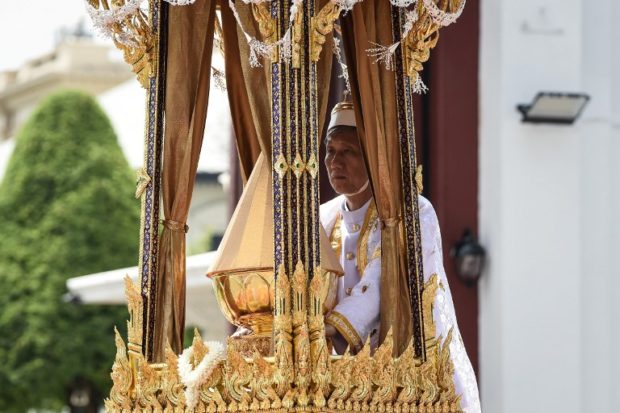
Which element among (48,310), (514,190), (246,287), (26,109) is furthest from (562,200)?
(26,109)

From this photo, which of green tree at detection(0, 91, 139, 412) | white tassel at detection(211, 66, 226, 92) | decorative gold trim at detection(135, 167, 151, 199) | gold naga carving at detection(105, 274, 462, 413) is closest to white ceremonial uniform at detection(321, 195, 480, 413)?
gold naga carving at detection(105, 274, 462, 413)

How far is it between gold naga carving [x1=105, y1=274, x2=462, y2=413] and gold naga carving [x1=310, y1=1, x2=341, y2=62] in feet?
2.78

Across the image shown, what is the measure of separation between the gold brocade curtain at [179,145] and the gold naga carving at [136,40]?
0.25 feet

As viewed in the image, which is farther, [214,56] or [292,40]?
[214,56]

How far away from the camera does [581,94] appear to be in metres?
10.9

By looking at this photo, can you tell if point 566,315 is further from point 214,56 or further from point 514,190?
point 214,56

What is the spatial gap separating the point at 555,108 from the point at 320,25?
4.82 m

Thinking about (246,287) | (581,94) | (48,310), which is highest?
(581,94)

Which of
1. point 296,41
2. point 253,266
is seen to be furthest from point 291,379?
point 296,41

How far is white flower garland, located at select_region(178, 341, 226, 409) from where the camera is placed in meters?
6.09

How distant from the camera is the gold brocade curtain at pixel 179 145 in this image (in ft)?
21.8

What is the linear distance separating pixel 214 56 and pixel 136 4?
3.06ft

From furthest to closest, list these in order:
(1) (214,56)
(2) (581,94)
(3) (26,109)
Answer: (3) (26,109) → (2) (581,94) → (1) (214,56)

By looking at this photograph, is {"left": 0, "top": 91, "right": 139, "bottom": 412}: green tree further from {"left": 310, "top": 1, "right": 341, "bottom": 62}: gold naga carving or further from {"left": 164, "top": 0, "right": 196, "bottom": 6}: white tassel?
{"left": 310, "top": 1, "right": 341, "bottom": 62}: gold naga carving
